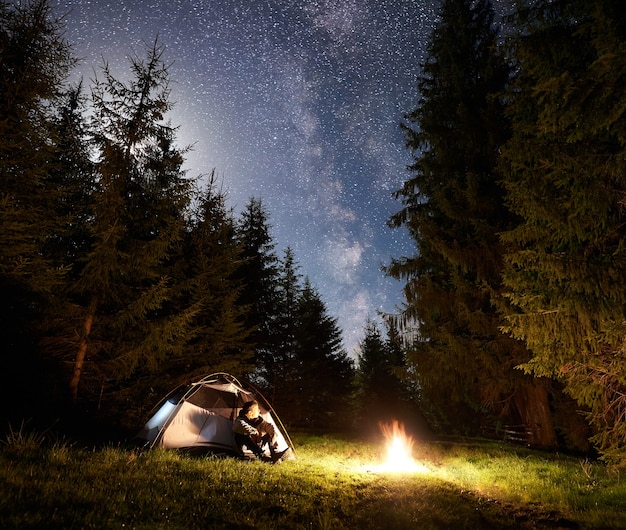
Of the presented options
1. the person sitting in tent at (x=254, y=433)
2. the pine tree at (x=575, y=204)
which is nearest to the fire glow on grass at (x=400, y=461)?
the person sitting in tent at (x=254, y=433)

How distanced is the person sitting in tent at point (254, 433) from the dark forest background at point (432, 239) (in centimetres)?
329

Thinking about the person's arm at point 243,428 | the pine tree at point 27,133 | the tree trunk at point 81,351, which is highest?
the pine tree at point 27,133

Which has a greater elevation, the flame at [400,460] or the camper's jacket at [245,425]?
the camper's jacket at [245,425]

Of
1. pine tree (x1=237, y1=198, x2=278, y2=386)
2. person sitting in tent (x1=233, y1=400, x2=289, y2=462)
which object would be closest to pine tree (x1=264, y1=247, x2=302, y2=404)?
pine tree (x1=237, y1=198, x2=278, y2=386)

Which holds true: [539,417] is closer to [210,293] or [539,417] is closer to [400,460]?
[400,460]

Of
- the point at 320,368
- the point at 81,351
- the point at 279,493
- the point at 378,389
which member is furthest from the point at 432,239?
the point at 378,389

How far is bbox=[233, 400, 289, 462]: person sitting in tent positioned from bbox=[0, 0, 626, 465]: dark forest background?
3290mm

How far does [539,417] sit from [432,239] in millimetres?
7604

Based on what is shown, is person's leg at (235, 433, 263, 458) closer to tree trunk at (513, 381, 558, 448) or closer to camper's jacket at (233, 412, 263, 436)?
camper's jacket at (233, 412, 263, 436)

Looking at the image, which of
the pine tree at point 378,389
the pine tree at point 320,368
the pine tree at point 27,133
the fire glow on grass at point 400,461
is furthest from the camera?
the pine tree at point 378,389

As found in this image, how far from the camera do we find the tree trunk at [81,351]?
10.2 meters

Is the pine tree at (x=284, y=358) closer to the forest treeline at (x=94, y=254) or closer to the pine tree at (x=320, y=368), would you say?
the pine tree at (x=320, y=368)

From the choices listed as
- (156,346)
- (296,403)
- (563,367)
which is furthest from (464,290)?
(296,403)

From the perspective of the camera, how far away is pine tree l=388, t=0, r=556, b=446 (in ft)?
42.1
